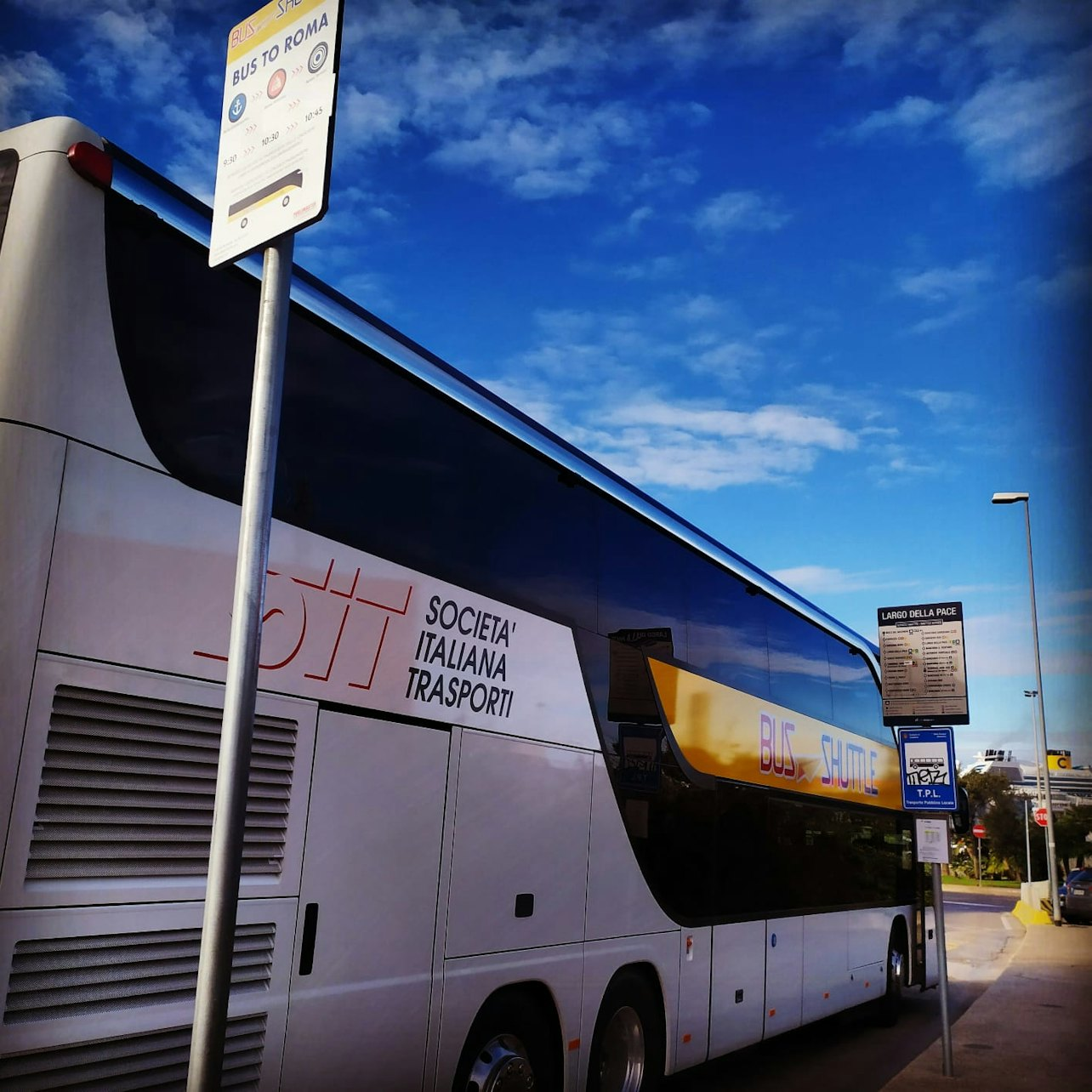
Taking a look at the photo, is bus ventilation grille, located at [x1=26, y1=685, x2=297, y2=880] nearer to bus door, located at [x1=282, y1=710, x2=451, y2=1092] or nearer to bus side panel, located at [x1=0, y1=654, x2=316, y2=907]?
bus side panel, located at [x1=0, y1=654, x2=316, y2=907]

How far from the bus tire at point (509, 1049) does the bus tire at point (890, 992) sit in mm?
7502

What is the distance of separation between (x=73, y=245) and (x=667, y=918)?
5423 mm

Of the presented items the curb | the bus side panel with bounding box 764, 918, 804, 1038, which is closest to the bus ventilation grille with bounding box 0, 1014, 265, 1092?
the bus side panel with bounding box 764, 918, 804, 1038

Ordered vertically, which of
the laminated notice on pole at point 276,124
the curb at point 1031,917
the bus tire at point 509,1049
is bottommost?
the curb at point 1031,917

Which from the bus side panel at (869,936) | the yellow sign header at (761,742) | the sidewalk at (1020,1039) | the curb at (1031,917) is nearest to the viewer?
the yellow sign header at (761,742)

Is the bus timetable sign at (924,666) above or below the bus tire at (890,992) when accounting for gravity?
above

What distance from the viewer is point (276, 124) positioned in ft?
9.66

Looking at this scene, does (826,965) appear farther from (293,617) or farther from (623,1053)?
(293,617)

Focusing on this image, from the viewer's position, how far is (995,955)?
61.3 ft

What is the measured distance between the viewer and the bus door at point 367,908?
4.19 meters

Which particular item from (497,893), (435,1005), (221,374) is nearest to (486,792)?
(497,893)

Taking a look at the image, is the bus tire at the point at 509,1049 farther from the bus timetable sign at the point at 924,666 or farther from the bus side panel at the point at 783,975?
the bus timetable sign at the point at 924,666

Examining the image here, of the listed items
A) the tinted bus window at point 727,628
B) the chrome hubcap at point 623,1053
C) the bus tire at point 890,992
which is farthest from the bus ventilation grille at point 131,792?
the bus tire at point 890,992

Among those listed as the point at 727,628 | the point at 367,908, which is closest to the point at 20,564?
the point at 367,908
